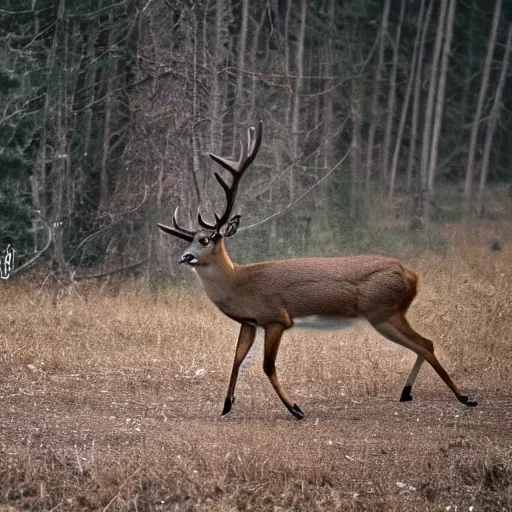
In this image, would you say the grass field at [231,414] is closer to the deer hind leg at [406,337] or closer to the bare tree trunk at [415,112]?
the deer hind leg at [406,337]

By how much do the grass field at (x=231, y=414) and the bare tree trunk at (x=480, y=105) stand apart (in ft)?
35.4

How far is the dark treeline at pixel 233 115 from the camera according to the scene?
14.3m

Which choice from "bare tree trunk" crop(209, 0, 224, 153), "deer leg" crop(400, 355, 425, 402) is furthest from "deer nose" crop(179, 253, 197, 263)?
"bare tree trunk" crop(209, 0, 224, 153)

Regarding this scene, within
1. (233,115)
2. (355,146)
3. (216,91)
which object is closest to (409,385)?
(216,91)

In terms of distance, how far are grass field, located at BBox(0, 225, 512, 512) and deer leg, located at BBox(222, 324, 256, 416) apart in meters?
0.14

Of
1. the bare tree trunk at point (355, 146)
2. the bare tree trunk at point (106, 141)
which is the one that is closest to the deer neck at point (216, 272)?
the bare tree trunk at point (106, 141)

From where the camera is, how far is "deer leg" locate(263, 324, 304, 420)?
26.3ft

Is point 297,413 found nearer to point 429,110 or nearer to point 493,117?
point 429,110

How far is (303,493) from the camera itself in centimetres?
642

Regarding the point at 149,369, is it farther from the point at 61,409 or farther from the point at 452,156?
the point at 452,156

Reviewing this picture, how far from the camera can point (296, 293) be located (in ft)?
26.7

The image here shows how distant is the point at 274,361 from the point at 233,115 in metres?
11.1

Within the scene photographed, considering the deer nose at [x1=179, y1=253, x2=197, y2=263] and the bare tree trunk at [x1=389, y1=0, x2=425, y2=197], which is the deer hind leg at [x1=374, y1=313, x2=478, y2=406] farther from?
the bare tree trunk at [x1=389, y1=0, x2=425, y2=197]

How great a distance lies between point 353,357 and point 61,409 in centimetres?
269
